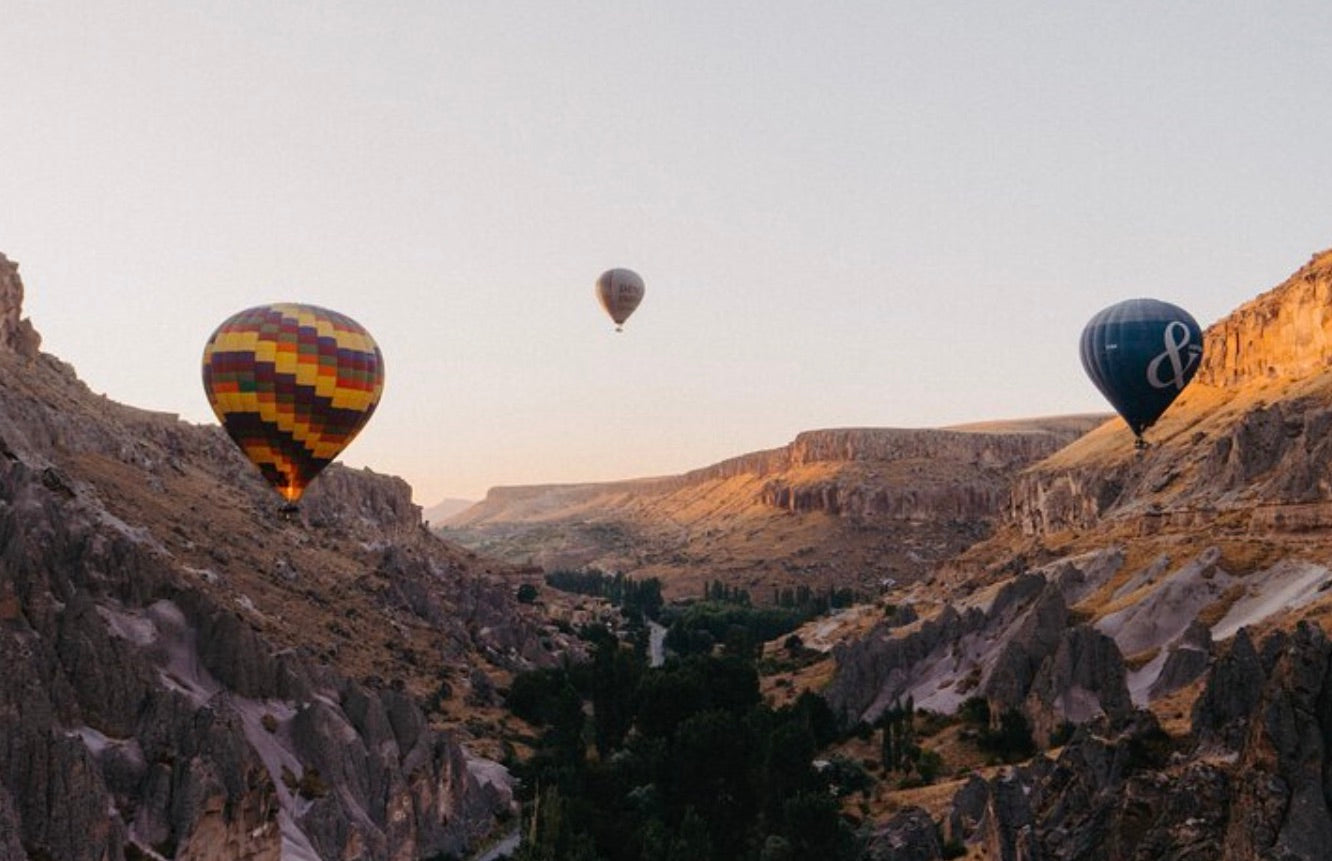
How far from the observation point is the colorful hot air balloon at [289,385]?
60.6 m

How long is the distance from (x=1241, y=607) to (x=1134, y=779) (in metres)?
46.2

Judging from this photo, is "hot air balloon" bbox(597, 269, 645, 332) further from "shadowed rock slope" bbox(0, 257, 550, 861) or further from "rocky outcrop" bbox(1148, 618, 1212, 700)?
"rocky outcrop" bbox(1148, 618, 1212, 700)

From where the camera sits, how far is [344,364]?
204 feet

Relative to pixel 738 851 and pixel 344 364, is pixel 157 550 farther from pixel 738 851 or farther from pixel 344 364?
pixel 738 851

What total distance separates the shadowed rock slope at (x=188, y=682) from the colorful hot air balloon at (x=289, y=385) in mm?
7982

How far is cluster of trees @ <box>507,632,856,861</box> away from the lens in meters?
46.6

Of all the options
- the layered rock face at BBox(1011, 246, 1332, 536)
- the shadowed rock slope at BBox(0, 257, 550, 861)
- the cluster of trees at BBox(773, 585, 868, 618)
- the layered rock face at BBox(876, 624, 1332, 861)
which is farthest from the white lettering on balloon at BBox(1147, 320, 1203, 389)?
the cluster of trees at BBox(773, 585, 868, 618)

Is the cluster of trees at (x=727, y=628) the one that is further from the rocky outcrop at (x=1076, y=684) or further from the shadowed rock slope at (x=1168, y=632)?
the rocky outcrop at (x=1076, y=684)

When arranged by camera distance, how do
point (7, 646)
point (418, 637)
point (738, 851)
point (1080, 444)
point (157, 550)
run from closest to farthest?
1. point (7, 646)
2. point (738, 851)
3. point (157, 550)
4. point (418, 637)
5. point (1080, 444)

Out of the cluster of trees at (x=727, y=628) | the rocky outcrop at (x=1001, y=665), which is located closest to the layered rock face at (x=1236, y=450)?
the rocky outcrop at (x=1001, y=665)

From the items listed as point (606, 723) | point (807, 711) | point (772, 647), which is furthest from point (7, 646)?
point (772, 647)

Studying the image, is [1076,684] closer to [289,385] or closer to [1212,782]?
[1212,782]

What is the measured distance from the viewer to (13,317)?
349 ft

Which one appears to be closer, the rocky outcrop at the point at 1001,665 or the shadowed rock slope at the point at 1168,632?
the shadowed rock slope at the point at 1168,632
